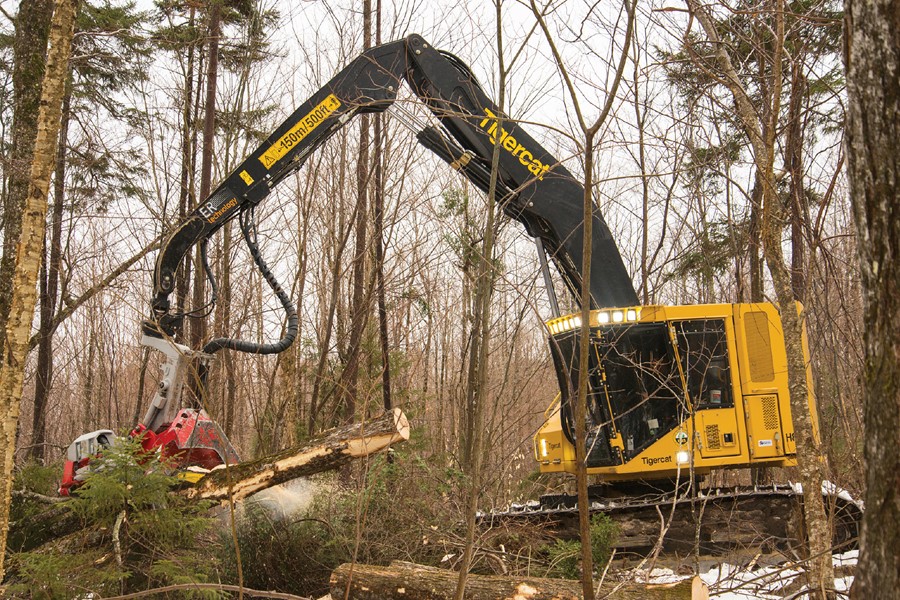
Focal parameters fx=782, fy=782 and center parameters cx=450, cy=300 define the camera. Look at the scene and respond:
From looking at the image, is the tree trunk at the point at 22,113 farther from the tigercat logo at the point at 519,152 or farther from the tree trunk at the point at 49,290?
the tree trunk at the point at 49,290

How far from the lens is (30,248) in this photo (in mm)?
5270

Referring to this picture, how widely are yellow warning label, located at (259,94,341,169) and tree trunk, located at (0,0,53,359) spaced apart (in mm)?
2275

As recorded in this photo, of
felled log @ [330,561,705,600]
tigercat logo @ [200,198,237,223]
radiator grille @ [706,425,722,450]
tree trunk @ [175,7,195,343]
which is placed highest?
tree trunk @ [175,7,195,343]

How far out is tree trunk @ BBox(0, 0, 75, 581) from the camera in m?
5.14

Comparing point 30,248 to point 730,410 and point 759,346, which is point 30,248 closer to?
point 730,410

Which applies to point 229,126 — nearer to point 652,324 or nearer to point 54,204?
point 54,204

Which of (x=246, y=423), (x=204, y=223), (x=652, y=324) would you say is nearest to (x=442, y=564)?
(x=652, y=324)

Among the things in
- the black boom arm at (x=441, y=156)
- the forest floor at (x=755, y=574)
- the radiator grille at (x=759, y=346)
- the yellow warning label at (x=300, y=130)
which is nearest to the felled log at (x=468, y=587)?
the forest floor at (x=755, y=574)

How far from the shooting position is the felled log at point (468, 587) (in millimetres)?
4488

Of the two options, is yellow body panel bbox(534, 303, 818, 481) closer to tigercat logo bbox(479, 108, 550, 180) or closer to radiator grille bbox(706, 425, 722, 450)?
radiator grille bbox(706, 425, 722, 450)

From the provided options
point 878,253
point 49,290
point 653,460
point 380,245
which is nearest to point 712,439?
point 653,460

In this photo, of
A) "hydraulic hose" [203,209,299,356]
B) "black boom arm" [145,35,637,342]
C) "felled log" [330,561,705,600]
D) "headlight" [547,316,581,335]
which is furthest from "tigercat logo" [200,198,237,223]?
"felled log" [330,561,705,600]

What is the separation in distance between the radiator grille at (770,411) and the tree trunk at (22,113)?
23.2ft

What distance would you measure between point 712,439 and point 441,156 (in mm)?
4020
